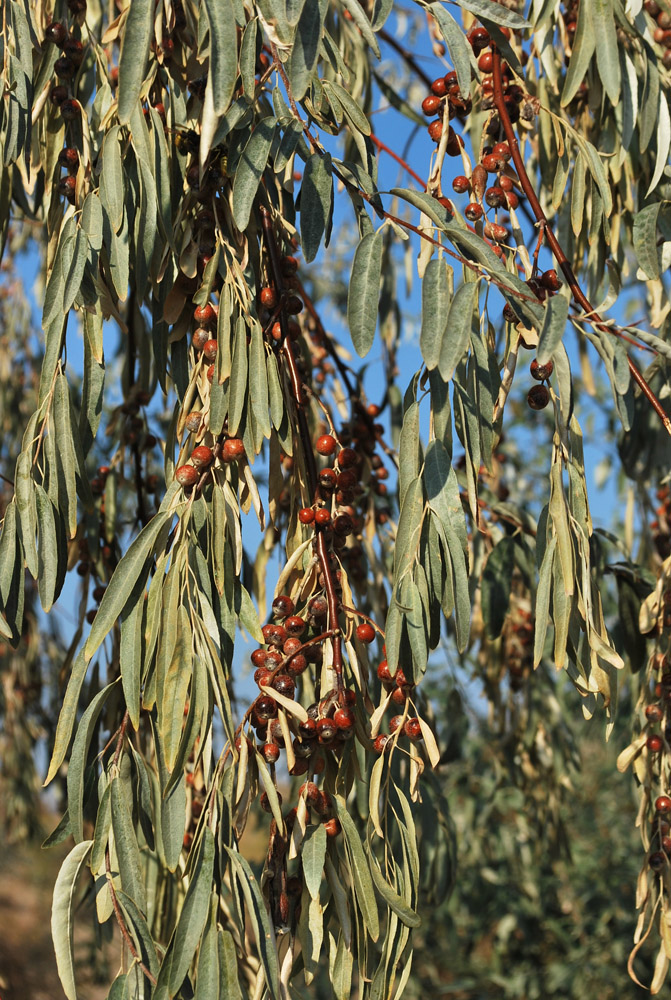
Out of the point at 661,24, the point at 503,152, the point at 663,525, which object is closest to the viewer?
the point at 503,152

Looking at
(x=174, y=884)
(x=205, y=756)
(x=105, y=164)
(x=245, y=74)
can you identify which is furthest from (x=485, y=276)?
(x=174, y=884)

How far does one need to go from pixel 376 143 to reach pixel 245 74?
309 mm

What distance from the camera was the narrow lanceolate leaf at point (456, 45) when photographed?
919 mm

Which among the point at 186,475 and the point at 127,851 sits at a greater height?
the point at 186,475

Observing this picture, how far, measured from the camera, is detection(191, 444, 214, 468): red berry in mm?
871

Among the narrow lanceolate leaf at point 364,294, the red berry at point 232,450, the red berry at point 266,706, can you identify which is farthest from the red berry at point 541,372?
the red berry at point 266,706

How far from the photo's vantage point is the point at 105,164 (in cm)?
91

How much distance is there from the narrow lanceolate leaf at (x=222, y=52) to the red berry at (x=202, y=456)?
29 centimetres

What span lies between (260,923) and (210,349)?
527 mm

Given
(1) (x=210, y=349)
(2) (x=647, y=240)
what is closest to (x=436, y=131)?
(2) (x=647, y=240)

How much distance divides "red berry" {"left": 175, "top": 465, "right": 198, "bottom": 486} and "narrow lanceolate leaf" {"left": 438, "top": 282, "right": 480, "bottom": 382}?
0.25m

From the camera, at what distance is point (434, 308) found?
83 centimetres

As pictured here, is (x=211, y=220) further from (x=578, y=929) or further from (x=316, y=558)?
(x=578, y=929)

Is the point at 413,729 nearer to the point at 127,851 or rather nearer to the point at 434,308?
the point at 127,851
